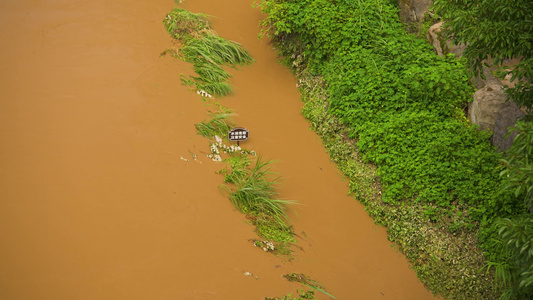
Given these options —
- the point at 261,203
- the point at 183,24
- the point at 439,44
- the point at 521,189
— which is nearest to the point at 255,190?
the point at 261,203

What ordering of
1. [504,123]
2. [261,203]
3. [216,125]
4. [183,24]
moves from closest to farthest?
[261,203]
[504,123]
[216,125]
[183,24]

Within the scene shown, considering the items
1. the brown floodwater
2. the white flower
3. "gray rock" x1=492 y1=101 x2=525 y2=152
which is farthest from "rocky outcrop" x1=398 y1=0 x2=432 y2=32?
the white flower

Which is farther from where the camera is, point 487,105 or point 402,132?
point 402,132

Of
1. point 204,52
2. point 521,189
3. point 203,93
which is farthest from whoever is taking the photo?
point 204,52

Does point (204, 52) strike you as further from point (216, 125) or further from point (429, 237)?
point (429, 237)

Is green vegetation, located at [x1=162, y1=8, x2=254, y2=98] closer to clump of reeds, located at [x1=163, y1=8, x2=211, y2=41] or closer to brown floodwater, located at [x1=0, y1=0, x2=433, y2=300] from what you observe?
clump of reeds, located at [x1=163, y1=8, x2=211, y2=41]

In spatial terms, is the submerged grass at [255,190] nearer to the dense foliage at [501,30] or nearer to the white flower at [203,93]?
the white flower at [203,93]
